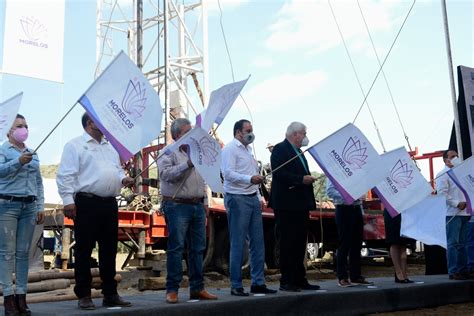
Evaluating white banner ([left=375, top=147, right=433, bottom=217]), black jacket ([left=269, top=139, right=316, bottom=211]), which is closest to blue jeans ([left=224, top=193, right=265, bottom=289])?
black jacket ([left=269, top=139, right=316, bottom=211])

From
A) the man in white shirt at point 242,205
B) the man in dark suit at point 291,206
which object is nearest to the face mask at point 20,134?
the man in white shirt at point 242,205

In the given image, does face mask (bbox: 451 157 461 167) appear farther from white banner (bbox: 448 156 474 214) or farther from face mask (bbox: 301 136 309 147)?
face mask (bbox: 301 136 309 147)

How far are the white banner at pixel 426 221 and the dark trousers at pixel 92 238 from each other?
340 centimetres

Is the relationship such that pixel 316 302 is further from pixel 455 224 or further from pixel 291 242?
pixel 455 224

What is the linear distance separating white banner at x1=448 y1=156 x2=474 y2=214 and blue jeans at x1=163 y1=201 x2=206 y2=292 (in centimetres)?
341

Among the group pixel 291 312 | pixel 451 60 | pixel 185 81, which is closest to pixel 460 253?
pixel 451 60

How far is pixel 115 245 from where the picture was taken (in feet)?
15.6

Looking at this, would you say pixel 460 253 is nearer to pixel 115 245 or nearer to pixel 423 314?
pixel 423 314

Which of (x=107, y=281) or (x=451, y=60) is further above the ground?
(x=451, y=60)

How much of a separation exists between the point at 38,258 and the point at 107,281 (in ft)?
14.0

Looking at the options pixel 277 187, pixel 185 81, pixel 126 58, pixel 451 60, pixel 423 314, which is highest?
pixel 185 81

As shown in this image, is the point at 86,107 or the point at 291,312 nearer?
the point at 86,107

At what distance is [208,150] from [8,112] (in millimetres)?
1546

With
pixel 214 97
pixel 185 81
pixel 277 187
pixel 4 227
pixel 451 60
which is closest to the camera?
pixel 4 227
